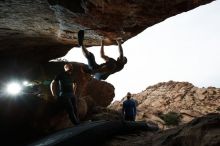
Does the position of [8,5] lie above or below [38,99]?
above

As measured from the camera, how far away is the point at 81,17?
8930 millimetres

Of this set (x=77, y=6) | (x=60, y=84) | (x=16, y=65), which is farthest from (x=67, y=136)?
(x=16, y=65)

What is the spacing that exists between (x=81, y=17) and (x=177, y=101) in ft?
74.6

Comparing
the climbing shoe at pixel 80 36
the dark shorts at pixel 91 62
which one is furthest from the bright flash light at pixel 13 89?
the climbing shoe at pixel 80 36

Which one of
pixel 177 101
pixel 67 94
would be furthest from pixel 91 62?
pixel 177 101

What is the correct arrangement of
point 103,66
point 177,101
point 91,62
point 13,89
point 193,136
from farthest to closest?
point 177,101 → point 13,89 → point 103,66 → point 91,62 → point 193,136

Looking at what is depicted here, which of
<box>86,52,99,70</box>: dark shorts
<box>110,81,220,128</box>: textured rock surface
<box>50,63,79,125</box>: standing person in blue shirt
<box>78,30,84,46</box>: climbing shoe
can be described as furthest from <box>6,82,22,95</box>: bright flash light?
<box>110,81,220,128</box>: textured rock surface

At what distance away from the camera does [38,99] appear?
8250 millimetres

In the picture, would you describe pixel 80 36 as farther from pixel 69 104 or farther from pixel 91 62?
pixel 69 104

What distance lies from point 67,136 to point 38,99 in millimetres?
2811

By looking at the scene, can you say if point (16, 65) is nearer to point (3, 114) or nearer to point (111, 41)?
A: point (111, 41)

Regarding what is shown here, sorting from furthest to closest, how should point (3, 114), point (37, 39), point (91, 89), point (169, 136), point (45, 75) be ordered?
1. point (91, 89)
2. point (45, 75)
3. point (37, 39)
4. point (3, 114)
5. point (169, 136)

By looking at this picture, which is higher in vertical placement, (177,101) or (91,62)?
(91,62)

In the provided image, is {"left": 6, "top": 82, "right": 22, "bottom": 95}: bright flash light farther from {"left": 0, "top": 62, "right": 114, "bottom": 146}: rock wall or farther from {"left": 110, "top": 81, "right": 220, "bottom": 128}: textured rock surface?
{"left": 110, "top": 81, "right": 220, "bottom": 128}: textured rock surface
